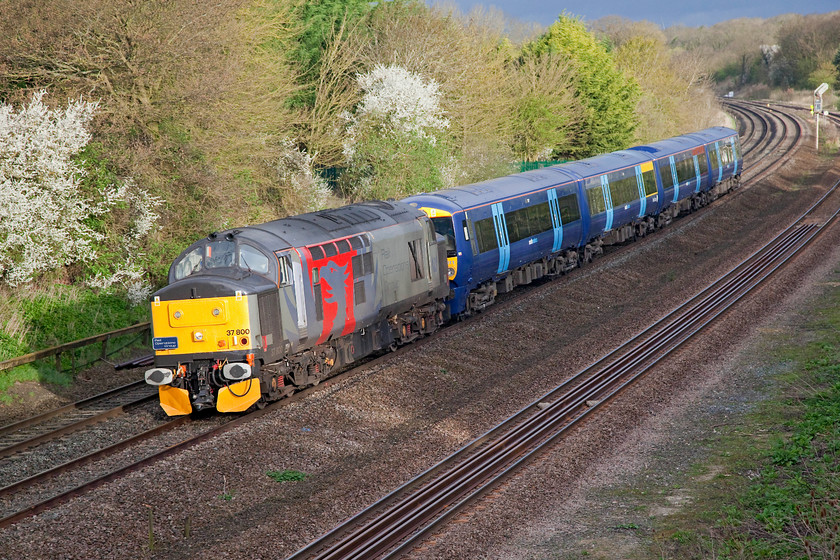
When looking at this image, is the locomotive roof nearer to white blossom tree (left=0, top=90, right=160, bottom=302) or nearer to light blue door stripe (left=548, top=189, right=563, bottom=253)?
light blue door stripe (left=548, top=189, right=563, bottom=253)

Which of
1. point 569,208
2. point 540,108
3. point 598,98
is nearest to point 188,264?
point 569,208

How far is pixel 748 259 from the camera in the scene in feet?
98.1

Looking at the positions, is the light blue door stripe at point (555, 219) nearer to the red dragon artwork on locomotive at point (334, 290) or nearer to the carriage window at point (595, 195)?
the carriage window at point (595, 195)

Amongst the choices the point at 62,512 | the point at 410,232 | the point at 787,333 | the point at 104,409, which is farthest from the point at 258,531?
the point at 787,333

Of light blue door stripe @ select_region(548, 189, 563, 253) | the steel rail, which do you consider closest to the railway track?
light blue door stripe @ select_region(548, 189, 563, 253)

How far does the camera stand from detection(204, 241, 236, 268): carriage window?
15.6 metres

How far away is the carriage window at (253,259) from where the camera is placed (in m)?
15.5

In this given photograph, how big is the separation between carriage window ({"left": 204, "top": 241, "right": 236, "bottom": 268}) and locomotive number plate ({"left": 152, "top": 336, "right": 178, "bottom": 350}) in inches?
57.5

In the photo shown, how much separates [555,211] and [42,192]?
15.0 meters

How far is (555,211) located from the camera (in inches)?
1085

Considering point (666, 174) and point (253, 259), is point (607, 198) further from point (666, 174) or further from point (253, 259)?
point (253, 259)

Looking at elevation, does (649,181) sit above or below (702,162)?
below

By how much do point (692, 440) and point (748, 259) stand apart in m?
17.3

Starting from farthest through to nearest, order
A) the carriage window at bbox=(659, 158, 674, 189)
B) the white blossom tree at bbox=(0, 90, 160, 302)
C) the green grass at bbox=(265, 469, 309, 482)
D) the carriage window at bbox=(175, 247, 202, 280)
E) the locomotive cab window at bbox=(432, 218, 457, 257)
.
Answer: the carriage window at bbox=(659, 158, 674, 189), the locomotive cab window at bbox=(432, 218, 457, 257), the white blossom tree at bbox=(0, 90, 160, 302), the carriage window at bbox=(175, 247, 202, 280), the green grass at bbox=(265, 469, 309, 482)
